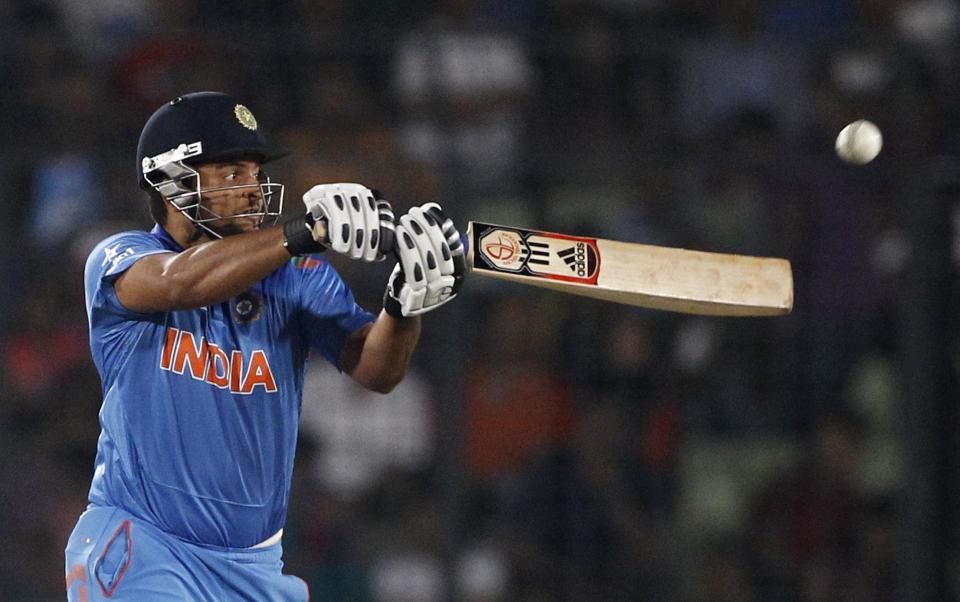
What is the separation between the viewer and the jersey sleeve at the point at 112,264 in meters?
3.80

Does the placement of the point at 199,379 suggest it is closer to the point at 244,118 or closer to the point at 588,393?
the point at 244,118

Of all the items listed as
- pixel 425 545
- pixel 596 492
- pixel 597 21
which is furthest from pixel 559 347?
pixel 597 21

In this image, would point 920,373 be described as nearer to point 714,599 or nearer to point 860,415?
point 860,415

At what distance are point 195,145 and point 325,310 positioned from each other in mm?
575

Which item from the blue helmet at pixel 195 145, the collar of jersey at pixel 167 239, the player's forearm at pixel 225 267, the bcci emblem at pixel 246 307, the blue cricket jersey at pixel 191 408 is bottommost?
the blue cricket jersey at pixel 191 408

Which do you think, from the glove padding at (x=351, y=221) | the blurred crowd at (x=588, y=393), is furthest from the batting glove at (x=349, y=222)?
the blurred crowd at (x=588, y=393)

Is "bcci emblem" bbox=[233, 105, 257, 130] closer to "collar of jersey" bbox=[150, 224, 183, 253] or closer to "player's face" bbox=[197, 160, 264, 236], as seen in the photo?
"player's face" bbox=[197, 160, 264, 236]

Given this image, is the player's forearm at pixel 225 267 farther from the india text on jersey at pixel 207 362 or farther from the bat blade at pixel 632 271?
the bat blade at pixel 632 271

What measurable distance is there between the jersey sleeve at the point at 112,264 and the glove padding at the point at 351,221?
21.9 inches

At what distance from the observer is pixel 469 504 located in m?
6.46

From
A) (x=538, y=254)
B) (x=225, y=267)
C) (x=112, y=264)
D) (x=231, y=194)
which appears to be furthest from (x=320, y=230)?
(x=538, y=254)

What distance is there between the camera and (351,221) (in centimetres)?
346

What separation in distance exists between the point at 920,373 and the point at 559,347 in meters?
1.59

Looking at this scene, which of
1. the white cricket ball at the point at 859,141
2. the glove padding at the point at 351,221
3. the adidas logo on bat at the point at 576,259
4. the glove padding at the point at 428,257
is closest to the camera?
the glove padding at the point at 351,221
